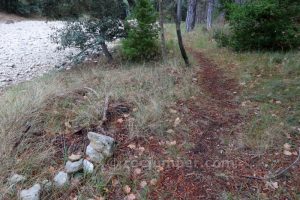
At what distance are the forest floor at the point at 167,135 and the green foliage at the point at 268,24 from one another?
4.11ft

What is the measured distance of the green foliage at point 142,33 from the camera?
5883 mm

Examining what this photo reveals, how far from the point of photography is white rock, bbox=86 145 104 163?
9.09ft

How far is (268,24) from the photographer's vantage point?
5734mm

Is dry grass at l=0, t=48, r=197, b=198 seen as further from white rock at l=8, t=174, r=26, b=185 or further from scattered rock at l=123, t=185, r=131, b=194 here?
scattered rock at l=123, t=185, r=131, b=194

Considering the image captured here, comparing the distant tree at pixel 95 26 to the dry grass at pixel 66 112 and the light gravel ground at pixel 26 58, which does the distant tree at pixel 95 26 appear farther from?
the dry grass at pixel 66 112

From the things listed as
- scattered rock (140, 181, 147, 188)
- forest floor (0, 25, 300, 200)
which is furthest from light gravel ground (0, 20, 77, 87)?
scattered rock (140, 181, 147, 188)

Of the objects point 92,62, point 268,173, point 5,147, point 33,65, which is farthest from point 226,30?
point 5,147

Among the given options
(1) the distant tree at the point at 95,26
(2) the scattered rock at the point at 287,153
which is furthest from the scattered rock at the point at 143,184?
(1) the distant tree at the point at 95,26

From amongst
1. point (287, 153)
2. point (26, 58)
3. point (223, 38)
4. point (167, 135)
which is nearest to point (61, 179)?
point (167, 135)

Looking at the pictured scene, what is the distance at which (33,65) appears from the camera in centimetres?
741

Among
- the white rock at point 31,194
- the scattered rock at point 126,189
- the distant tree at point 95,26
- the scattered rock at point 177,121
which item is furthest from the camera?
the distant tree at point 95,26

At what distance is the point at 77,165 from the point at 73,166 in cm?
4

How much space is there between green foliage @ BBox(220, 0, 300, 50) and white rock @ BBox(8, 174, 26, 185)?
5.40 meters

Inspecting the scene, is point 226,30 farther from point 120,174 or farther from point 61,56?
point 120,174
